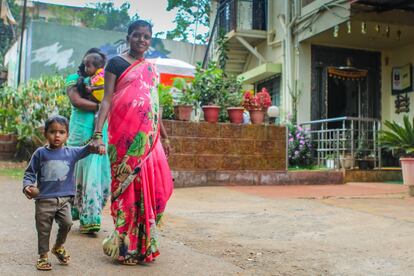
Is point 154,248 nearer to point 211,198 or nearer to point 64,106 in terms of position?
point 211,198

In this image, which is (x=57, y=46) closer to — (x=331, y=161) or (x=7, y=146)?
(x=7, y=146)

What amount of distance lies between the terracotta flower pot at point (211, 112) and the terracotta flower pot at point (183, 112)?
267 millimetres

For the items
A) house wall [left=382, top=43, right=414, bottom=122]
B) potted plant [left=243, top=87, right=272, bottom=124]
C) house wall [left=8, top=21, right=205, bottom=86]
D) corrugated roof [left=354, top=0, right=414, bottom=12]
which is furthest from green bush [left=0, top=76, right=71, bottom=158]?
house wall [left=8, top=21, right=205, bottom=86]

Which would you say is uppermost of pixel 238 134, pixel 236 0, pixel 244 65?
pixel 236 0

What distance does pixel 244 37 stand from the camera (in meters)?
13.5

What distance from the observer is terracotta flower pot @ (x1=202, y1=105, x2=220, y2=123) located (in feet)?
26.6

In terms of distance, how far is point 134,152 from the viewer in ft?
10.0

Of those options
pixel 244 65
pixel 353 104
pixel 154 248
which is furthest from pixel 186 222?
pixel 244 65

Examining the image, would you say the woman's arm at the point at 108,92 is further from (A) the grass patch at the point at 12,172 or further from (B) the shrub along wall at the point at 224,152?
(A) the grass patch at the point at 12,172

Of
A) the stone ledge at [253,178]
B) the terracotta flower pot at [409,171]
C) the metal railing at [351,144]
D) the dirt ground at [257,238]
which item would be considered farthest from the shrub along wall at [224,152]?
the terracotta flower pot at [409,171]

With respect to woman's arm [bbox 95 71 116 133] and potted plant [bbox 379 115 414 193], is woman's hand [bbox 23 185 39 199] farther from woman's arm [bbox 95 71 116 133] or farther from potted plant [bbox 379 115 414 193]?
potted plant [bbox 379 115 414 193]

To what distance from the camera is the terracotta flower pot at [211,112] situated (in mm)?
8102

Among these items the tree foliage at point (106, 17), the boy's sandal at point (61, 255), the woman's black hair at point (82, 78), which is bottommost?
the boy's sandal at point (61, 255)

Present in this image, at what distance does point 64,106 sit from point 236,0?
18.3ft
